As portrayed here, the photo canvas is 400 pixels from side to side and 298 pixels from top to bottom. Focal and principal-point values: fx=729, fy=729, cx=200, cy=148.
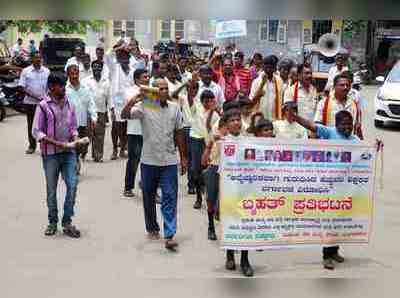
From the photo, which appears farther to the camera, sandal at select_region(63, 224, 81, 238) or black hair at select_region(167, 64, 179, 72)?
black hair at select_region(167, 64, 179, 72)

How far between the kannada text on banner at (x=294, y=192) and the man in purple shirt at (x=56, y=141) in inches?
69.8

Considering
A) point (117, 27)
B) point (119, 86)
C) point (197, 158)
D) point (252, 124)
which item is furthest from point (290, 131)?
point (117, 27)

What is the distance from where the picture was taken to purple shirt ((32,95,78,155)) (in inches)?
269

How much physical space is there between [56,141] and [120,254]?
4.05 feet

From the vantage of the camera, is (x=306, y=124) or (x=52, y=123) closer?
(x=306, y=124)

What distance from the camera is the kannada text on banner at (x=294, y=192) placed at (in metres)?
6.00

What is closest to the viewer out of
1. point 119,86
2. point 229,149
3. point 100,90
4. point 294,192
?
point 229,149

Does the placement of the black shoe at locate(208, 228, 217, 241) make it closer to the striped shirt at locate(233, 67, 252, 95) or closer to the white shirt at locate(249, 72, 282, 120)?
the white shirt at locate(249, 72, 282, 120)

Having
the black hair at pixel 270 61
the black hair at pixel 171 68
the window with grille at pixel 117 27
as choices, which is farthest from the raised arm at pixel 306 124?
the black hair at pixel 171 68

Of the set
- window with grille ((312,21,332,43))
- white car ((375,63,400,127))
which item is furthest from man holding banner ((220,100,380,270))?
white car ((375,63,400,127))

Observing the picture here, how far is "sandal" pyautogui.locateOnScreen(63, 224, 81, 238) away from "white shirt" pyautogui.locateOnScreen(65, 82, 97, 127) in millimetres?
3134

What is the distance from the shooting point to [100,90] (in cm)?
1138

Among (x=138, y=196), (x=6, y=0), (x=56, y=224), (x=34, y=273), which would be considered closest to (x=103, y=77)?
(x=138, y=196)

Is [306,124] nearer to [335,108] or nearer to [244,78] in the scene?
[335,108]
